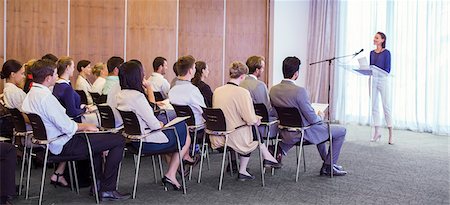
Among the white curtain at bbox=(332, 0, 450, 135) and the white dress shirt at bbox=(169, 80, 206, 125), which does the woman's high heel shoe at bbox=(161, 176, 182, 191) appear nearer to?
the white dress shirt at bbox=(169, 80, 206, 125)

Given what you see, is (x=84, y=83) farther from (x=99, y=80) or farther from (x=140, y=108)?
(x=140, y=108)

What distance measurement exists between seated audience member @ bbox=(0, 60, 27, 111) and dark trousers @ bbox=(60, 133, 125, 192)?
3.72ft

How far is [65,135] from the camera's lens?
4.20m

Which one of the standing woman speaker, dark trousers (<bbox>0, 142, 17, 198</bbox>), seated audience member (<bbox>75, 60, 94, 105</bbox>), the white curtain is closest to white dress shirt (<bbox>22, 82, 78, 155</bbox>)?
dark trousers (<bbox>0, 142, 17, 198</bbox>)

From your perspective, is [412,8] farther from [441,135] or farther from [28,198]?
[28,198]

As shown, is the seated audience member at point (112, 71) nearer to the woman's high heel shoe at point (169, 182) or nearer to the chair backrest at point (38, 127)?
the woman's high heel shoe at point (169, 182)

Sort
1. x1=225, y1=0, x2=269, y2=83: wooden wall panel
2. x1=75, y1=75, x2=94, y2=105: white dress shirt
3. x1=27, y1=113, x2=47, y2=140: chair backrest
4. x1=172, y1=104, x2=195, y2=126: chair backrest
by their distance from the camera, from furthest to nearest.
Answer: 1. x1=225, y1=0, x2=269, y2=83: wooden wall panel
2. x1=75, y1=75, x2=94, y2=105: white dress shirt
3. x1=172, y1=104, x2=195, y2=126: chair backrest
4. x1=27, y1=113, x2=47, y2=140: chair backrest

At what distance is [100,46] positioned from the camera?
9.41 meters

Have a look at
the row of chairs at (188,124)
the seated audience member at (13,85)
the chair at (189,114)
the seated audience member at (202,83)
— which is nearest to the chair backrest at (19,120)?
the row of chairs at (188,124)

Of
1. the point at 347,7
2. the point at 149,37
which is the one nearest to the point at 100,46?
the point at 149,37

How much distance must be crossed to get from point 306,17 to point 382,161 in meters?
5.36

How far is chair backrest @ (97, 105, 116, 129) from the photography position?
487 cm

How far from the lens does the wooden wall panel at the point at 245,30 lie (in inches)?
417

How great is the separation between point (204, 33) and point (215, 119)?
5565 mm
